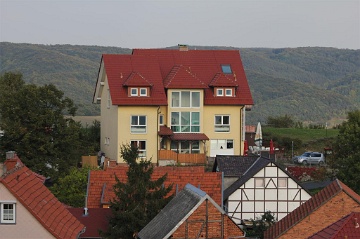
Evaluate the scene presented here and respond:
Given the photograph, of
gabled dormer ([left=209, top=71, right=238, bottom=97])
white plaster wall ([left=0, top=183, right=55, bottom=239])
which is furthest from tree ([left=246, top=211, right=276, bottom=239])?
gabled dormer ([left=209, top=71, right=238, bottom=97])

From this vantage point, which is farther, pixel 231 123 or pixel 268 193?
pixel 231 123

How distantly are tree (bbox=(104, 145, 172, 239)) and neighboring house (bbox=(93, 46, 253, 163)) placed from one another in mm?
25626

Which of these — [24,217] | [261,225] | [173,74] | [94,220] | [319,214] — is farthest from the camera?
[173,74]

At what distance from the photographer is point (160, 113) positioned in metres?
66.4

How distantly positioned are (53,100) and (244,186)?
17.0 meters

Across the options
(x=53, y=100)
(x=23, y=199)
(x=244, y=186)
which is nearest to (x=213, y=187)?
(x=244, y=186)

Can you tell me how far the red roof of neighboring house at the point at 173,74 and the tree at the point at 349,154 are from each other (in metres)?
11.9

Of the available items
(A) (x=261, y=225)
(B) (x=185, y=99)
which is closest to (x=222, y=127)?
(B) (x=185, y=99)

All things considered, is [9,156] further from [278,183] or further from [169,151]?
[169,151]

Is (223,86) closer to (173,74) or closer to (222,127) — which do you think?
(222,127)

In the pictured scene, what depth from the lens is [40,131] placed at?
60.5 meters

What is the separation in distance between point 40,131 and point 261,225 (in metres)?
19.9

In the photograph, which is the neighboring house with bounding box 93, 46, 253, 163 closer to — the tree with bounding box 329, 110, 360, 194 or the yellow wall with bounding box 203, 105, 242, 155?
the yellow wall with bounding box 203, 105, 242, 155

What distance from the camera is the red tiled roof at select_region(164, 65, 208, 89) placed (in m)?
66.0
